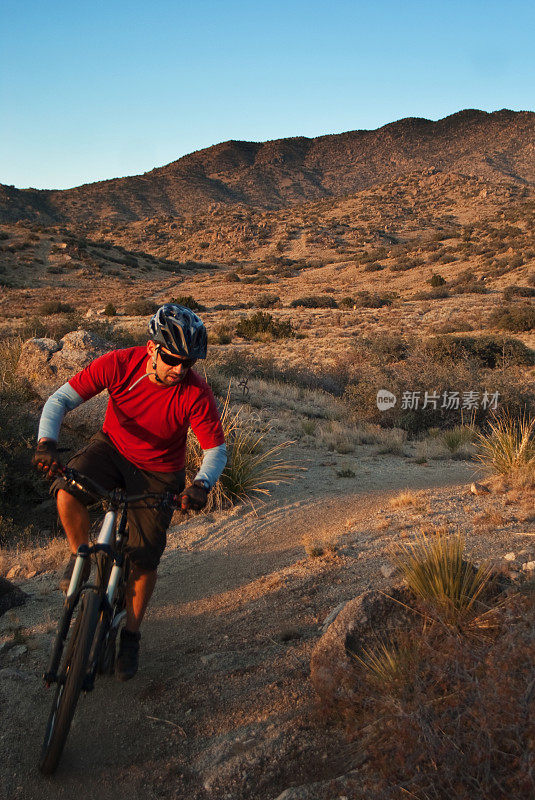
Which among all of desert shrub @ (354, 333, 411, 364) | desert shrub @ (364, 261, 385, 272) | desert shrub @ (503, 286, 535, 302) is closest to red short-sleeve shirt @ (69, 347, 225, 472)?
desert shrub @ (354, 333, 411, 364)

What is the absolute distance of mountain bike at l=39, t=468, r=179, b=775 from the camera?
2523 mm

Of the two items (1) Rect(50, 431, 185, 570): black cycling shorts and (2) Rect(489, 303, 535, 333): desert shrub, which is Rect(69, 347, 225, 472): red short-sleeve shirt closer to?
(1) Rect(50, 431, 185, 570): black cycling shorts

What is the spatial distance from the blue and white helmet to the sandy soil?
1.91 m

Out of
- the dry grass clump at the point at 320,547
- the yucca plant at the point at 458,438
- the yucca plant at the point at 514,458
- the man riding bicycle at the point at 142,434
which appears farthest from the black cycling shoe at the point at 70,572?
the yucca plant at the point at 458,438

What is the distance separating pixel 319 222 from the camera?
66.0m

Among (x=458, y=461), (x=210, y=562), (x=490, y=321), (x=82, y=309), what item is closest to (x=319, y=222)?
(x=82, y=309)

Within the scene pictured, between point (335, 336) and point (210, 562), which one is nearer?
point (210, 562)

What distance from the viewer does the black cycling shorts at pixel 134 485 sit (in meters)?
3.06

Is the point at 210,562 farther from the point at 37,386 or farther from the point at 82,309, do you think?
the point at 82,309

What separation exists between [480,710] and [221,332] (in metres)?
22.5

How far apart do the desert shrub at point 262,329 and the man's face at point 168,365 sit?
2056cm

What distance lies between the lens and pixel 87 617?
2609 mm

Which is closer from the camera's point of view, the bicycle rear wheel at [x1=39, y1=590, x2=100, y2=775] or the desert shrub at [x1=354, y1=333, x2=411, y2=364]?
the bicycle rear wheel at [x1=39, y1=590, x2=100, y2=775]

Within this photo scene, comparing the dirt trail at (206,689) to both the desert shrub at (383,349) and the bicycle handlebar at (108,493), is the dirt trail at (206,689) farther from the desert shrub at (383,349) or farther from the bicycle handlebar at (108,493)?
the desert shrub at (383,349)
